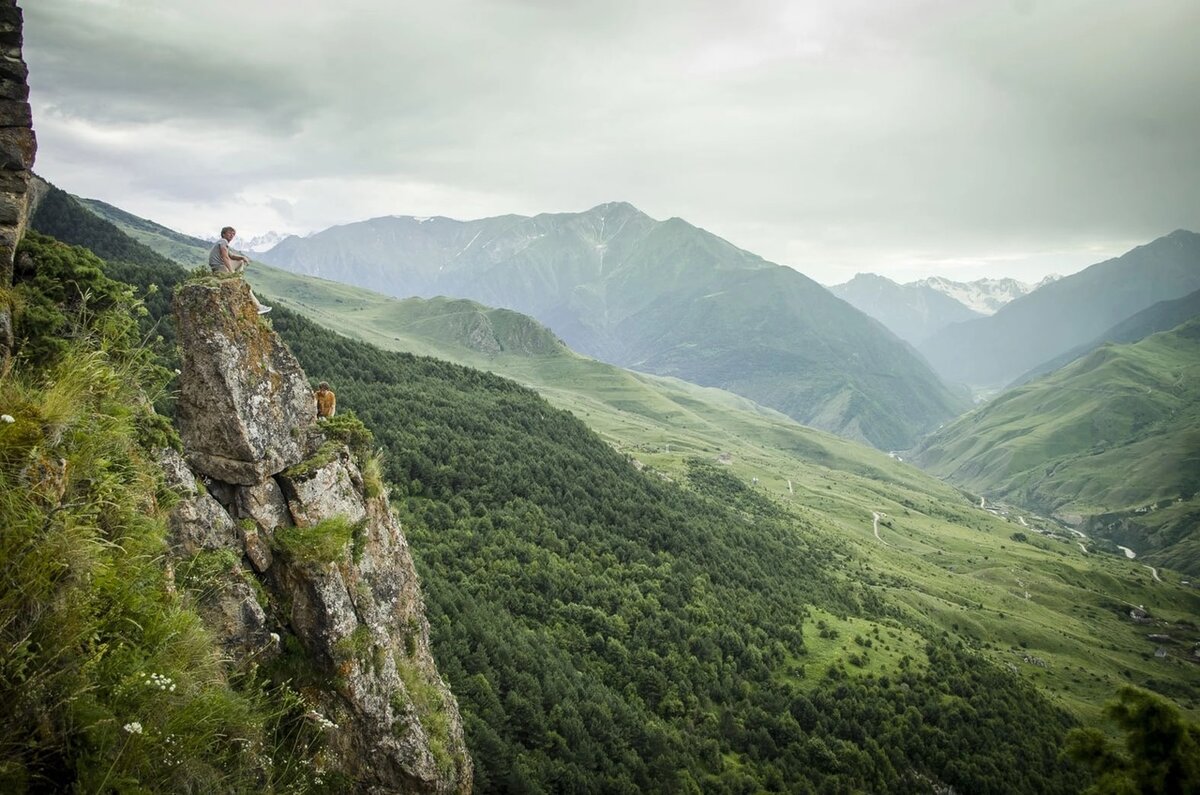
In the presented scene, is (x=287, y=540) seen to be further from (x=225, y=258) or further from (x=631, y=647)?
(x=631, y=647)

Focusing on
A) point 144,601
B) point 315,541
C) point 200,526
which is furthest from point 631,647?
point 144,601

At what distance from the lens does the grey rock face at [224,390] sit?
776 inches

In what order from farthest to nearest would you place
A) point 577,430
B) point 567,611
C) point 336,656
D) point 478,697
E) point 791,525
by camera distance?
point 791,525, point 577,430, point 567,611, point 478,697, point 336,656

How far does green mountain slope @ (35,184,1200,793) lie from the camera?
174 feet

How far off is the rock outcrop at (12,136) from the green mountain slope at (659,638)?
3785 cm

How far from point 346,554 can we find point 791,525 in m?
159

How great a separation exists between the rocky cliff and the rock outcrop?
4758mm

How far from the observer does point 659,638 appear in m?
72.1

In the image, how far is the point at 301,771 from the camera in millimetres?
15086

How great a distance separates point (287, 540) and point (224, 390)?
17.9 ft

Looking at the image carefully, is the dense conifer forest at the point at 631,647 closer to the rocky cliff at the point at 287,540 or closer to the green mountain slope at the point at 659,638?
the green mountain slope at the point at 659,638

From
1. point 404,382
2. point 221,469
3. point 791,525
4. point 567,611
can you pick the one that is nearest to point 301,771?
point 221,469

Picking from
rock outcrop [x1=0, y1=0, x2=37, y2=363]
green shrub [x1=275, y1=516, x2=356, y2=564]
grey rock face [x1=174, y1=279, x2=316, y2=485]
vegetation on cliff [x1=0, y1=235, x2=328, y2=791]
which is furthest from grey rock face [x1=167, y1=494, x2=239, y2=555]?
rock outcrop [x1=0, y1=0, x2=37, y2=363]

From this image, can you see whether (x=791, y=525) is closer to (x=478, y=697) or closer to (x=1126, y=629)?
(x=1126, y=629)
